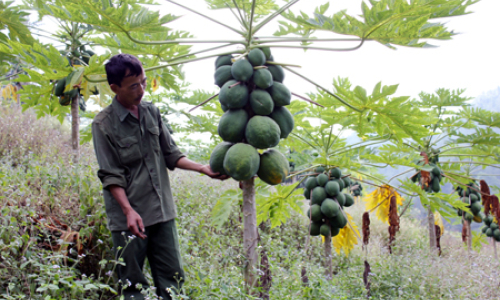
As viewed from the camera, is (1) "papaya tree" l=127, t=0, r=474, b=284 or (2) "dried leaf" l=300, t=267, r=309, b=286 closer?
(1) "papaya tree" l=127, t=0, r=474, b=284

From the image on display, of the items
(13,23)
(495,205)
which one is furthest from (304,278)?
(13,23)

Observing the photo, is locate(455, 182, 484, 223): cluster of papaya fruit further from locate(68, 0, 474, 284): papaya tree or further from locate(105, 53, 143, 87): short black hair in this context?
locate(105, 53, 143, 87): short black hair

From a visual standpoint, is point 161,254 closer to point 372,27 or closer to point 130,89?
point 130,89

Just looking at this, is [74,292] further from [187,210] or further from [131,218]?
[187,210]

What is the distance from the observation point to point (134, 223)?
1.97 m

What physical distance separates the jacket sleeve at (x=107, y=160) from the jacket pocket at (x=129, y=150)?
3cm

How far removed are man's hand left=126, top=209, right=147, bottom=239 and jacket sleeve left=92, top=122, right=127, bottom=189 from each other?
188 mm

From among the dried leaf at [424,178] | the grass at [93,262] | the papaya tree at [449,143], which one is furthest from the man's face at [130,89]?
the dried leaf at [424,178]

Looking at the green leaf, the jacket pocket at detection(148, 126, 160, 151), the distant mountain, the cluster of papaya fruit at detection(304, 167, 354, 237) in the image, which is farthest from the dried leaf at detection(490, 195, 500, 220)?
the distant mountain

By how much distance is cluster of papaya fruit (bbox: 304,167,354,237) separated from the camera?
320 cm

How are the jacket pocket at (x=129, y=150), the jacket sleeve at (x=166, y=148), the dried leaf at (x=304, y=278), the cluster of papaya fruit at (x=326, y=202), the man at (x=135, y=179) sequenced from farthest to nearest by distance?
the cluster of papaya fruit at (x=326, y=202), the jacket sleeve at (x=166, y=148), the dried leaf at (x=304, y=278), the jacket pocket at (x=129, y=150), the man at (x=135, y=179)

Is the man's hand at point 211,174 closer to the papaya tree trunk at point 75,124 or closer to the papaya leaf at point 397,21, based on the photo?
the papaya leaf at point 397,21

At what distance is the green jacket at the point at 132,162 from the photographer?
6.87ft

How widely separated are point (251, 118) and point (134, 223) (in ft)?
3.04
